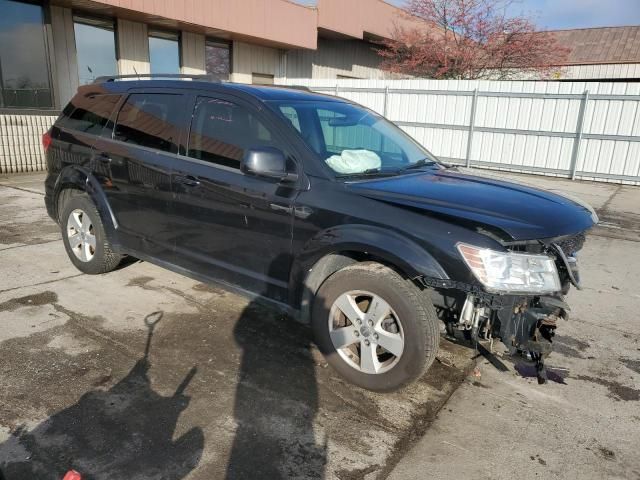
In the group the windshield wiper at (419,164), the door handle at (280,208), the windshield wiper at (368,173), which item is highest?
the windshield wiper at (419,164)

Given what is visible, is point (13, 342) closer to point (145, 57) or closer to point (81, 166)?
point (81, 166)

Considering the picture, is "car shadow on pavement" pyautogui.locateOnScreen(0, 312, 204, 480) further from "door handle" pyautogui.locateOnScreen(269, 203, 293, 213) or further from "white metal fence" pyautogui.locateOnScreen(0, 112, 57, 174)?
"white metal fence" pyautogui.locateOnScreen(0, 112, 57, 174)

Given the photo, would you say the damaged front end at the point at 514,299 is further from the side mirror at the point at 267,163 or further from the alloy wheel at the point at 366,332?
the side mirror at the point at 267,163

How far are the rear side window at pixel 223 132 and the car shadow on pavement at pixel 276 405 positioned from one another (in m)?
1.10

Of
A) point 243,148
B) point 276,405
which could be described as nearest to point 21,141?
point 243,148

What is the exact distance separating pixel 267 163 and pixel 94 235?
2.35 metres

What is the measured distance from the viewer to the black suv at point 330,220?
2.75m

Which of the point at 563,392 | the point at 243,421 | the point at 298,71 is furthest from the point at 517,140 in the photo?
the point at 243,421

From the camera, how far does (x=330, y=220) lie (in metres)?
3.10

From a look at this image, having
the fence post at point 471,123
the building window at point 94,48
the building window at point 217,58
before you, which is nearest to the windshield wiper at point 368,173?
the building window at point 94,48

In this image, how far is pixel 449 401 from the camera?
303cm

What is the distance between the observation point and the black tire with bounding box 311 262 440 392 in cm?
281

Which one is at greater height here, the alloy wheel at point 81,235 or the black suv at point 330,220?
the black suv at point 330,220

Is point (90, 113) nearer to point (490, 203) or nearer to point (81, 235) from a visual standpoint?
point (81, 235)
